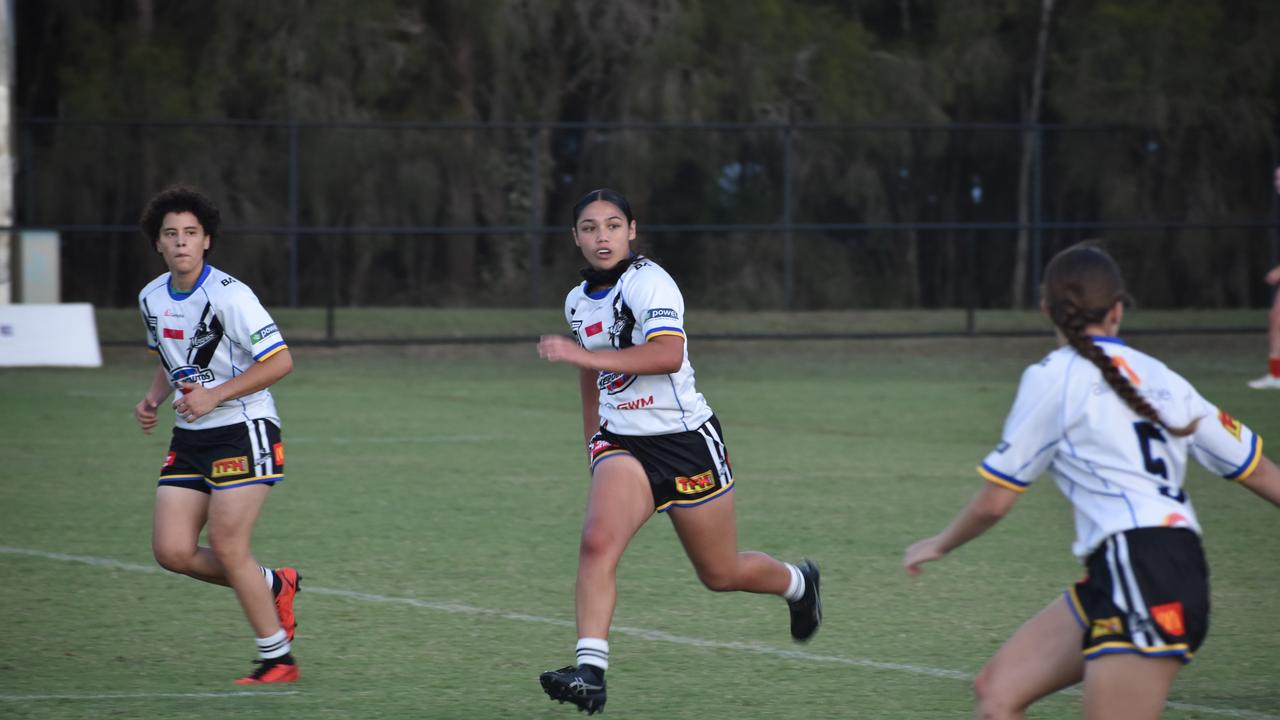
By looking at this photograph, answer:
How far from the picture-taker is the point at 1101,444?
4.14 meters

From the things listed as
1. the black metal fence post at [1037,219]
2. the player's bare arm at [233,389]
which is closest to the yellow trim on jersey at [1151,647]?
the player's bare arm at [233,389]

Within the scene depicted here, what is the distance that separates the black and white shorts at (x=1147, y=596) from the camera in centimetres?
401

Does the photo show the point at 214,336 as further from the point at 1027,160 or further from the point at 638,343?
the point at 1027,160

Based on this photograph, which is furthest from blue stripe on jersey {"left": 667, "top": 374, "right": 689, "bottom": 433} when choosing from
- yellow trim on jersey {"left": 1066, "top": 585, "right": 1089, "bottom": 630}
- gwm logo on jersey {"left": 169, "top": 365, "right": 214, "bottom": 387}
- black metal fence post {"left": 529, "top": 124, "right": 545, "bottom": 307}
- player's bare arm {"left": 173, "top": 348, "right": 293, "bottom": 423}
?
black metal fence post {"left": 529, "top": 124, "right": 545, "bottom": 307}

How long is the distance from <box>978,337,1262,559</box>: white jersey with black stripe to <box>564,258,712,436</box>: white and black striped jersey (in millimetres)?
1995

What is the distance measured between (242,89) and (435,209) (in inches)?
159

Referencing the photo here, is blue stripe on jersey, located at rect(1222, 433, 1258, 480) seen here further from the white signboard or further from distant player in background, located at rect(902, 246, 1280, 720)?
the white signboard

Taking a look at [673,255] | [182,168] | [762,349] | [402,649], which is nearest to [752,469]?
[402,649]

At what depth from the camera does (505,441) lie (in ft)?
46.3

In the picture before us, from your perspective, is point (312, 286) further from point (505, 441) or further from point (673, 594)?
point (673, 594)

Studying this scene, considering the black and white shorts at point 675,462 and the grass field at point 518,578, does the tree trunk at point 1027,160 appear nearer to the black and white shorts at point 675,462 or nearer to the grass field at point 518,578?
the grass field at point 518,578

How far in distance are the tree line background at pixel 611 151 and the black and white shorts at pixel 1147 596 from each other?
2372cm

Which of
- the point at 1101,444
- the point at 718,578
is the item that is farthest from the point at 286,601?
the point at 1101,444

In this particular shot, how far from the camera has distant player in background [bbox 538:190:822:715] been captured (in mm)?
5875
